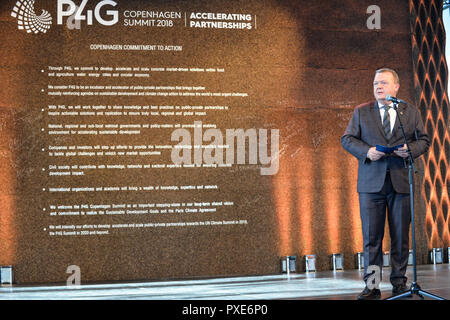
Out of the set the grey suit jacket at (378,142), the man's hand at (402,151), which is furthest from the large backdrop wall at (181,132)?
the man's hand at (402,151)

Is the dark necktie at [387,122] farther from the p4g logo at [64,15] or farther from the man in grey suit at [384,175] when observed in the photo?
the p4g logo at [64,15]

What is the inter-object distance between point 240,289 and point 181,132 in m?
1.61

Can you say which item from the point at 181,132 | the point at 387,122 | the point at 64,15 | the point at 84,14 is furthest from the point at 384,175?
the point at 64,15

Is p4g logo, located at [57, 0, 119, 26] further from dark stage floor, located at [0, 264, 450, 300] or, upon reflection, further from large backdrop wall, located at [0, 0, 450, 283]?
dark stage floor, located at [0, 264, 450, 300]

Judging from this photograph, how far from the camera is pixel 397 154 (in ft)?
11.5

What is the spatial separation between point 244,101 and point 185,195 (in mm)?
1099

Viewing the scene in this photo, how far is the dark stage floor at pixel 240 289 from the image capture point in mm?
3873

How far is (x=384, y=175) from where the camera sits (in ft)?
11.8

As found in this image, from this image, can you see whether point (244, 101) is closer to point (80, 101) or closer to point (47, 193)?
point (80, 101)

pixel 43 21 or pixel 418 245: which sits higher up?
pixel 43 21

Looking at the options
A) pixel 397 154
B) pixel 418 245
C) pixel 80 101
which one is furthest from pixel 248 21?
pixel 418 245

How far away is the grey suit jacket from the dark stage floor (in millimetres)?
802

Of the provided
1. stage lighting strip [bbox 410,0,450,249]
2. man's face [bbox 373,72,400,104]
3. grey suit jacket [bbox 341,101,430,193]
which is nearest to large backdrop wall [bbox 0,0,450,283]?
stage lighting strip [bbox 410,0,450,249]

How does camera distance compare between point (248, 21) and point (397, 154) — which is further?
point (248, 21)
